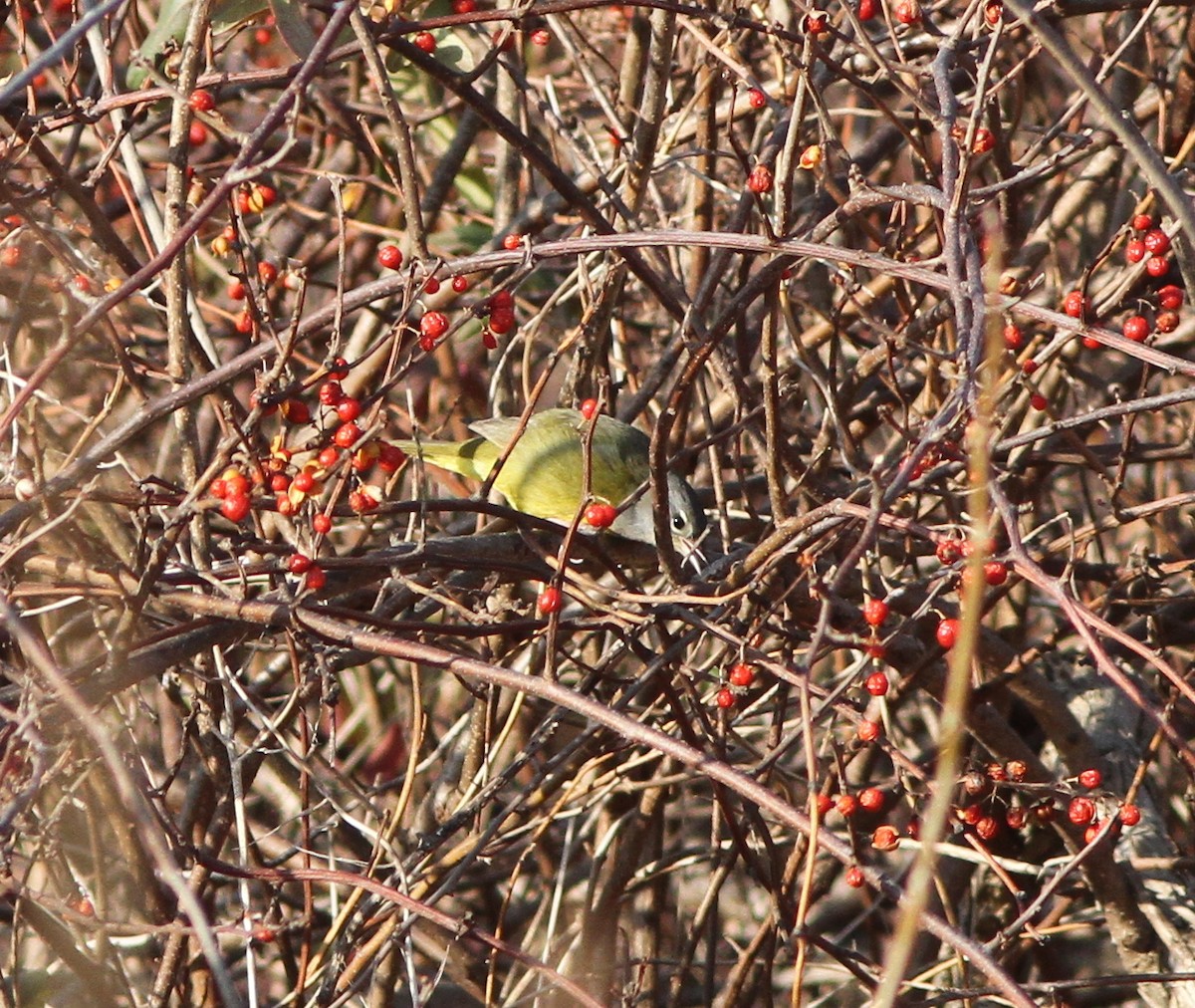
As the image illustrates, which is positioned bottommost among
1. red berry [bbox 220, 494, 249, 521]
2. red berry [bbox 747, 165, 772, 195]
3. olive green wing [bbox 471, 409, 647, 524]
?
olive green wing [bbox 471, 409, 647, 524]

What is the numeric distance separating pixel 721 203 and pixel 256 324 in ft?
8.10

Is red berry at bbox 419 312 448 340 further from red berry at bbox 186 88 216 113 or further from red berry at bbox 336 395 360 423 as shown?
red berry at bbox 186 88 216 113

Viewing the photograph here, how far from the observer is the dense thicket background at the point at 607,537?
2.44m

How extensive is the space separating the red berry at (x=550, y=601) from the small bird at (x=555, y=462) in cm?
188

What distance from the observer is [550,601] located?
2.59 m

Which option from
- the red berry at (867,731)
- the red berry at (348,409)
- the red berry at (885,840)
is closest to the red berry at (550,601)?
the red berry at (348,409)

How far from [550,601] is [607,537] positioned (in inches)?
77.9

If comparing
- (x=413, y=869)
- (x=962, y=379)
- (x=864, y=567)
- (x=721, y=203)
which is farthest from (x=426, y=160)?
(x=962, y=379)

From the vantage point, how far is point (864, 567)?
3.56m

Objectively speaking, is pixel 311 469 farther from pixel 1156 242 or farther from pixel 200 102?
pixel 1156 242

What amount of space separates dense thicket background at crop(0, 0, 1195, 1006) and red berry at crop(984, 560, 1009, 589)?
0.6 inches

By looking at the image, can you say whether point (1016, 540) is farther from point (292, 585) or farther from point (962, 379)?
point (292, 585)

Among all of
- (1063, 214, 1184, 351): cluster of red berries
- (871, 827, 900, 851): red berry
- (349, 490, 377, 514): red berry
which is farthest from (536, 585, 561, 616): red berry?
(1063, 214, 1184, 351): cluster of red berries

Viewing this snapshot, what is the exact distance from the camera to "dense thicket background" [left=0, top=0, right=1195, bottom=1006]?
2443 mm
